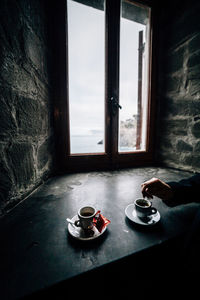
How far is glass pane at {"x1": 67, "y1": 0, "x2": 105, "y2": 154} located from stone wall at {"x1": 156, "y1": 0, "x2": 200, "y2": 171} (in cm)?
75

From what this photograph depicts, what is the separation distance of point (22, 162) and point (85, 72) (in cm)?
113

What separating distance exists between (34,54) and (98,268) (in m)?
1.29

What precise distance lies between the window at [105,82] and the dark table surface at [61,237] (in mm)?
594

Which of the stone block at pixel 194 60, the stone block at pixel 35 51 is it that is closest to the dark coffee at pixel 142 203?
the stone block at pixel 35 51

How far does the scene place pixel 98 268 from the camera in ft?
1.35

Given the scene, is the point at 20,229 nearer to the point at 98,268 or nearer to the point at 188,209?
the point at 98,268

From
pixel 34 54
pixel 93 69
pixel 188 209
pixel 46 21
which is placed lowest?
pixel 188 209

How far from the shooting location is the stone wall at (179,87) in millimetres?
1282

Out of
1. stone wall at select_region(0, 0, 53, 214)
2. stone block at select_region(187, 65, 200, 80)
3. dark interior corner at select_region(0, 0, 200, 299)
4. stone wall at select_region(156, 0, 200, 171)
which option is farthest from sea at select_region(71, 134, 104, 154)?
stone block at select_region(187, 65, 200, 80)

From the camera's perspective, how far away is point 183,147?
1.41 m

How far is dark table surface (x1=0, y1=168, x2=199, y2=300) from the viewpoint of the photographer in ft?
1.27

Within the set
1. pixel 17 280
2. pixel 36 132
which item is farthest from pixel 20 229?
pixel 36 132

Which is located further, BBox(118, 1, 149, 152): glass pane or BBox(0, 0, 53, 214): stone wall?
BBox(118, 1, 149, 152): glass pane

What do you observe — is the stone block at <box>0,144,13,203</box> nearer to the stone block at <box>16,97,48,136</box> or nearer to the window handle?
the stone block at <box>16,97,48,136</box>
